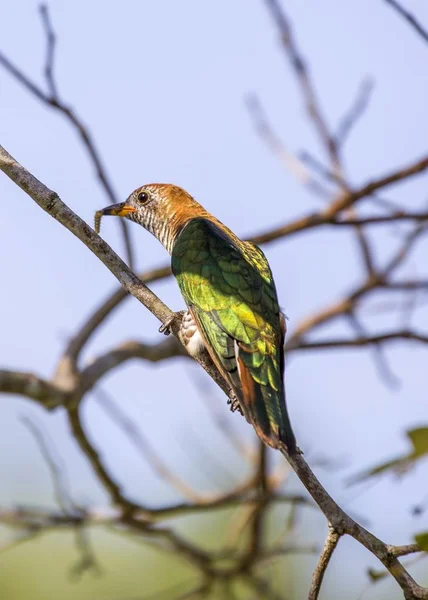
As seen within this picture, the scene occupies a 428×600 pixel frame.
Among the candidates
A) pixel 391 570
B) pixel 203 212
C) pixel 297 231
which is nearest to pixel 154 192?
pixel 203 212

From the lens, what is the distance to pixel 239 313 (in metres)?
4.10

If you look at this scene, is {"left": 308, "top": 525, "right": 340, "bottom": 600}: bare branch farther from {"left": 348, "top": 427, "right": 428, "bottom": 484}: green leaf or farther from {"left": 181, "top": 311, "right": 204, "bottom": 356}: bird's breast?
{"left": 181, "top": 311, "right": 204, "bottom": 356}: bird's breast

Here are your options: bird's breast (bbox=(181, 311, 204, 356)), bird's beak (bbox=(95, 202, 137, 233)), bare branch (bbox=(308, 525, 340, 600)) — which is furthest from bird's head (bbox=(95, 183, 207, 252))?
bare branch (bbox=(308, 525, 340, 600))

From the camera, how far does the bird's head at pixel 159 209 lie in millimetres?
5270

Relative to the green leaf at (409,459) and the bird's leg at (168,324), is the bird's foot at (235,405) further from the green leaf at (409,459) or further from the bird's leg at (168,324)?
the green leaf at (409,459)

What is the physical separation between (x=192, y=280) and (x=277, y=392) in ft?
3.39

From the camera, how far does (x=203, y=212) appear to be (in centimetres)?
532

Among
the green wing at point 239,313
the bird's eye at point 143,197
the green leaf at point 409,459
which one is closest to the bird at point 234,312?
the green wing at point 239,313

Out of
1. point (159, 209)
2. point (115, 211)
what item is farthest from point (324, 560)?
point (115, 211)

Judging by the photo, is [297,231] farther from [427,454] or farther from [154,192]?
[427,454]

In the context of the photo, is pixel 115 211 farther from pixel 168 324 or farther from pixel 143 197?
pixel 168 324

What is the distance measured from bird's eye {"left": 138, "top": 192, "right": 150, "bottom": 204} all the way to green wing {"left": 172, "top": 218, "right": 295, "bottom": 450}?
70cm

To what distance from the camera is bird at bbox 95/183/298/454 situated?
344cm

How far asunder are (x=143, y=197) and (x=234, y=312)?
5.44 ft
